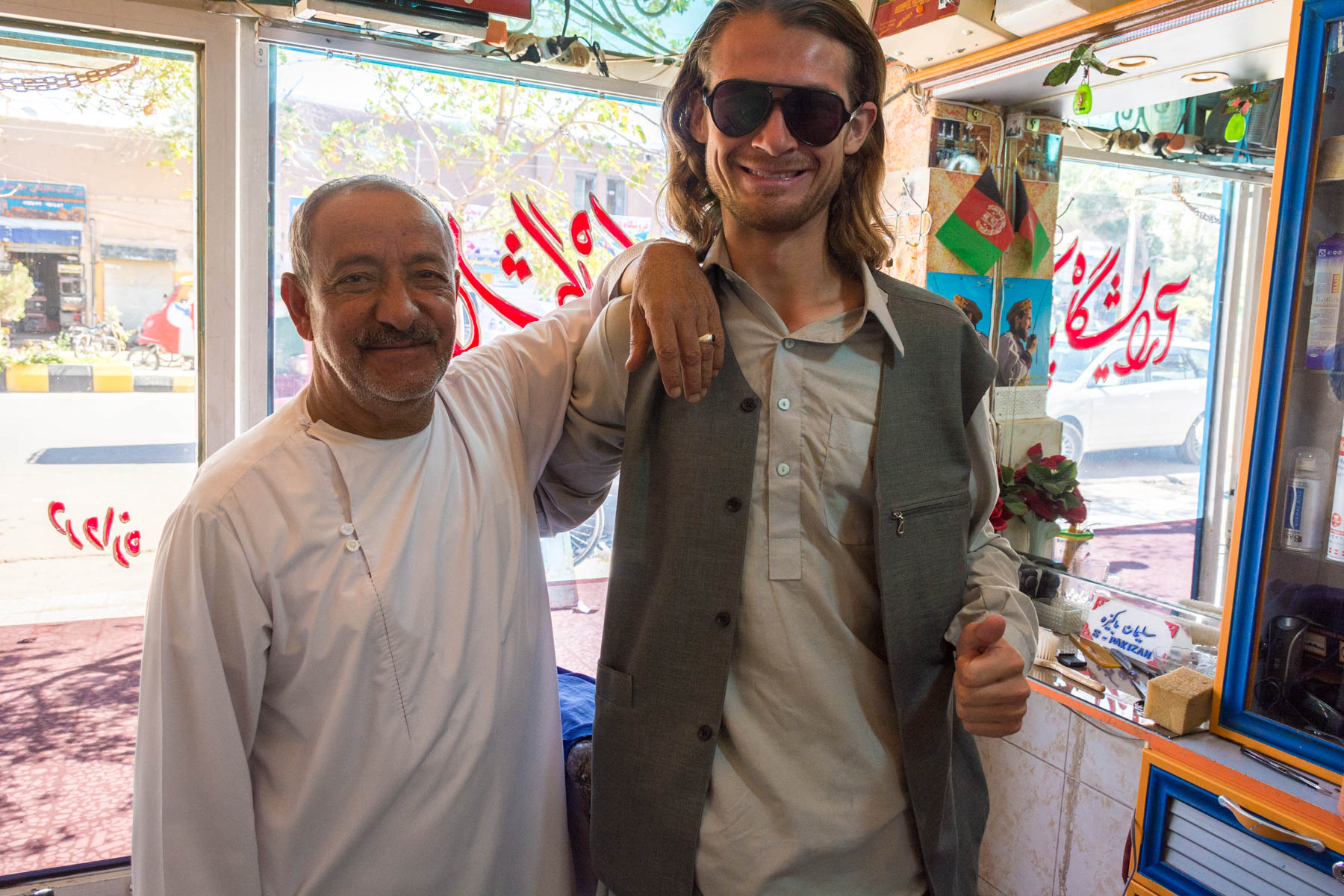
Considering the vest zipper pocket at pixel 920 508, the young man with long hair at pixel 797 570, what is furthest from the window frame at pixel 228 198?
the vest zipper pocket at pixel 920 508

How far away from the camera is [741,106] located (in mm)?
1433

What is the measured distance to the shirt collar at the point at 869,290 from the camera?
1.46m

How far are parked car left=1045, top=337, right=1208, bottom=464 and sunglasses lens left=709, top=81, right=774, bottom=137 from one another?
2390mm

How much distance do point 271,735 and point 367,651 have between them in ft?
0.68

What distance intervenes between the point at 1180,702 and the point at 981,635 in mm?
1288

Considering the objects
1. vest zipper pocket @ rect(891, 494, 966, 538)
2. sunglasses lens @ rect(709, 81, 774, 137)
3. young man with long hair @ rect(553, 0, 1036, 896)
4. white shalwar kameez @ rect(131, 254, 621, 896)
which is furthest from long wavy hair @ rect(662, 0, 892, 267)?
white shalwar kameez @ rect(131, 254, 621, 896)

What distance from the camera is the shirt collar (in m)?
1.46

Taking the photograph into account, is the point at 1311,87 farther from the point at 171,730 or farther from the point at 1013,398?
the point at 171,730

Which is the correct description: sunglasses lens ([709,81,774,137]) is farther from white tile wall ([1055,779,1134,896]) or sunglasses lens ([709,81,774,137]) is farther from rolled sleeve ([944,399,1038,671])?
white tile wall ([1055,779,1134,896])

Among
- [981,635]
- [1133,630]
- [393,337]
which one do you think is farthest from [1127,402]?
[393,337]

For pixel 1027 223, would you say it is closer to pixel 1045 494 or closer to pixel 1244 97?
pixel 1244 97

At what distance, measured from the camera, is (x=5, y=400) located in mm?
2699

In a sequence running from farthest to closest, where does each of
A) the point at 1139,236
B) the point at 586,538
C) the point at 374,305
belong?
the point at 586,538 < the point at 1139,236 < the point at 374,305

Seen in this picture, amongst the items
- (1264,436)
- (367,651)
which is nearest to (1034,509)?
(1264,436)
